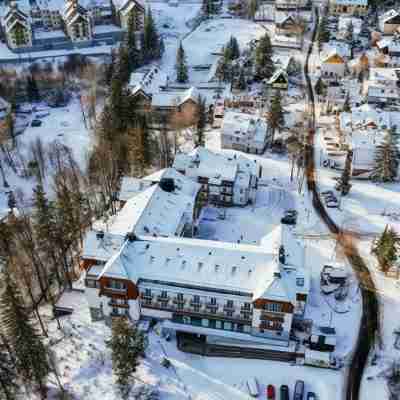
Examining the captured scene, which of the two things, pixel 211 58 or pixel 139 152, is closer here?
pixel 139 152

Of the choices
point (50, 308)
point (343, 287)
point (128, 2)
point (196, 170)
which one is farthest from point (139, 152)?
point (128, 2)

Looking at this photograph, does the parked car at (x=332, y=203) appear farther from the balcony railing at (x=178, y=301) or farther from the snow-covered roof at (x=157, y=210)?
the balcony railing at (x=178, y=301)

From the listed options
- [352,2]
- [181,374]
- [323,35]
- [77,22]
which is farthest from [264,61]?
[181,374]

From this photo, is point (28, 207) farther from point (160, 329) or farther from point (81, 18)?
point (81, 18)

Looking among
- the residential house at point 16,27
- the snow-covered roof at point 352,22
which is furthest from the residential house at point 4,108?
the snow-covered roof at point 352,22

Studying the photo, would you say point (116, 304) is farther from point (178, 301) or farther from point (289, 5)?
point (289, 5)
